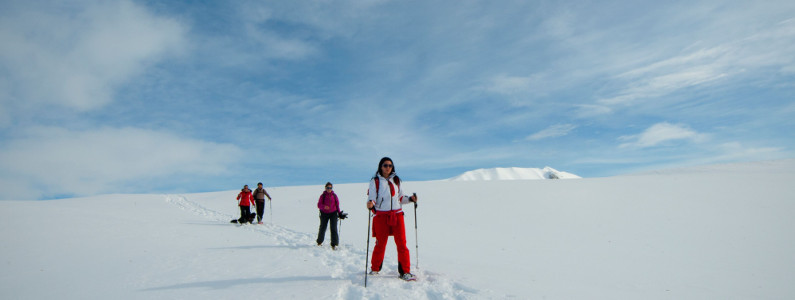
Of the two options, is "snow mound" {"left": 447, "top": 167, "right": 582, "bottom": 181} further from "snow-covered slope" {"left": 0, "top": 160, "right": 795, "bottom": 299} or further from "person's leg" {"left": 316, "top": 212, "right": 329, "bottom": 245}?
"person's leg" {"left": 316, "top": 212, "right": 329, "bottom": 245}

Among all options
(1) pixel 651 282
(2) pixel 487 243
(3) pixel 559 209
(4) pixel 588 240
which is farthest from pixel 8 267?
(3) pixel 559 209

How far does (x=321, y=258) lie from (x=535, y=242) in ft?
21.3

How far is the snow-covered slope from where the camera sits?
5.33 meters

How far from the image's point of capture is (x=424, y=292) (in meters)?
5.09

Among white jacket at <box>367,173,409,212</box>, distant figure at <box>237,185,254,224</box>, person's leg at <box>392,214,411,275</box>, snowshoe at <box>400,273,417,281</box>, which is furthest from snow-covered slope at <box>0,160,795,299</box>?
distant figure at <box>237,185,254,224</box>

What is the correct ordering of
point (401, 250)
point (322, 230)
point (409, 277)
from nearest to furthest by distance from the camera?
point (409, 277) → point (401, 250) → point (322, 230)

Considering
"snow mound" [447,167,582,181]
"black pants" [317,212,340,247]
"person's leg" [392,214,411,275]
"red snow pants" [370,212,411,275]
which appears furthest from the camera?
"snow mound" [447,167,582,181]

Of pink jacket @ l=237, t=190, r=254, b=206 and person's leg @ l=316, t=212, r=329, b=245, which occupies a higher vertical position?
pink jacket @ l=237, t=190, r=254, b=206

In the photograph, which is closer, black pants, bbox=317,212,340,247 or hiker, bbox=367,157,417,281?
hiker, bbox=367,157,417,281

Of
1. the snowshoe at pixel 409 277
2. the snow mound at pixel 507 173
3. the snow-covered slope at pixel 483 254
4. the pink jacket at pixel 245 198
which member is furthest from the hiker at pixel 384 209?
the snow mound at pixel 507 173

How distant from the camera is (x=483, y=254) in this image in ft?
30.0

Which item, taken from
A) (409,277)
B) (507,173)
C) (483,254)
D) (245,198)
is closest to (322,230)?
(483,254)

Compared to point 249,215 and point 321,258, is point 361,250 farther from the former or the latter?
point 249,215

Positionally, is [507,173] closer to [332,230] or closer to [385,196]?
[332,230]
